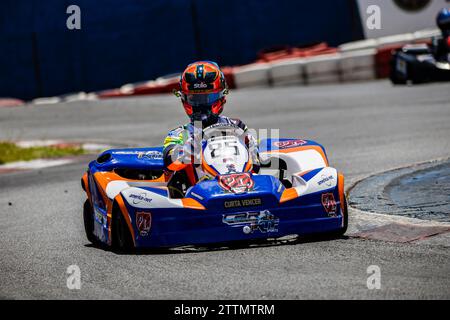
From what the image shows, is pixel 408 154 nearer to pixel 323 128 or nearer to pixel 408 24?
pixel 323 128

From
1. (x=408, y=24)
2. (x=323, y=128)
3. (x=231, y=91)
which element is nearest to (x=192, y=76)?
(x=323, y=128)

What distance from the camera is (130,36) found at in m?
22.1

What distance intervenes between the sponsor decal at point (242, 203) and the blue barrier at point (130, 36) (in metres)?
15.3

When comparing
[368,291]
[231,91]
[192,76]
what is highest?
[192,76]

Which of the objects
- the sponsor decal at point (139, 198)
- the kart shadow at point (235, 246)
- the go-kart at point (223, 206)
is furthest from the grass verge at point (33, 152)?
the sponsor decal at point (139, 198)

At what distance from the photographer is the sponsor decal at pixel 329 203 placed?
7133 mm

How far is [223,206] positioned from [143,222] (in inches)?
21.3

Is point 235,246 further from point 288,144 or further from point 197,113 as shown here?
point 288,144

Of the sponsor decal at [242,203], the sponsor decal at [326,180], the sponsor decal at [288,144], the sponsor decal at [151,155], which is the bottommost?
the sponsor decal at [242,203]

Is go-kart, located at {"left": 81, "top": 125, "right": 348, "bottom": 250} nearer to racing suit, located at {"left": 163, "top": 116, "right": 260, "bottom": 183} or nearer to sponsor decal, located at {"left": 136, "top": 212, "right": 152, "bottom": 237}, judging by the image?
sponsor decal, located at {"left": 136, "top": 212, "right": 152, "bottom": 237}

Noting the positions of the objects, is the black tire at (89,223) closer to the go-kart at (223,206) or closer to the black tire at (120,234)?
the go-kart at (223,206)

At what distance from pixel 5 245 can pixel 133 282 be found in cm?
224

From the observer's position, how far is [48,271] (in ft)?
22.0

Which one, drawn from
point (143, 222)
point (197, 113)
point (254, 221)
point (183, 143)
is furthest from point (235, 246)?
point (197, 113)
